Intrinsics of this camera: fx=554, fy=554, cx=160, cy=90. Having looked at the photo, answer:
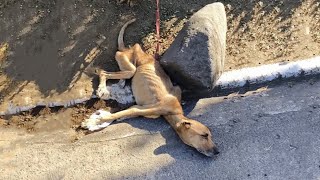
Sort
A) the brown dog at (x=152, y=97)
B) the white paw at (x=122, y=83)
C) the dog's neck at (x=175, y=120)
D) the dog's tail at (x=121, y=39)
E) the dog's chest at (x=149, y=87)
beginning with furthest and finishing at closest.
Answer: the dog's tail at (x=121, y=39)
the white paw at (x=122, y=83)
the dog's chest at (x=149, y=87)
the dog's neck at (x=175, y=120)
the brown dog at (x=152, y=97)

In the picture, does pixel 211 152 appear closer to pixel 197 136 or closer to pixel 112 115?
pixel 197 136

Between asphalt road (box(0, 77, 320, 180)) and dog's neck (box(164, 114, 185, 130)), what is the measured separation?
86 mm

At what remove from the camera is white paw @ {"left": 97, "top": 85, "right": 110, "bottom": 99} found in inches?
254

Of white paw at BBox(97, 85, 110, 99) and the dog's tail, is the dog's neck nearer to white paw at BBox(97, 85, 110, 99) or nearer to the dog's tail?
white paw at BBox(97, 85, 110, 99)

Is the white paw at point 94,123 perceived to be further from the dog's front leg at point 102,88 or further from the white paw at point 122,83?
the white paw at point 122,83

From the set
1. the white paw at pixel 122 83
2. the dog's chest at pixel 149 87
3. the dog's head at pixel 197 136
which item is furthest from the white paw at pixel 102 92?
the dog's head at pixel 197 136

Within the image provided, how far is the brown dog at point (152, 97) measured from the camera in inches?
237

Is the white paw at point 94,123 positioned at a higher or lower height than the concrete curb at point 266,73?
lower

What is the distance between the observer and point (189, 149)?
20.0 feet

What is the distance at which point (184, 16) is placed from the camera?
713 centimetres

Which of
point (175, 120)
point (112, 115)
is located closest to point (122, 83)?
point (112, 115)

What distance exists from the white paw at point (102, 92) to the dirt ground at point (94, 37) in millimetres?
93

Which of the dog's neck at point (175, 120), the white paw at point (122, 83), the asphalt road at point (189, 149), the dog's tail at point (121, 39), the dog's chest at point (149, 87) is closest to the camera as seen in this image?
the asphalt road at point (189, 149)

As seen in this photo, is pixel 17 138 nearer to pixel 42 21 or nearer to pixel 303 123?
pixel 42 21
